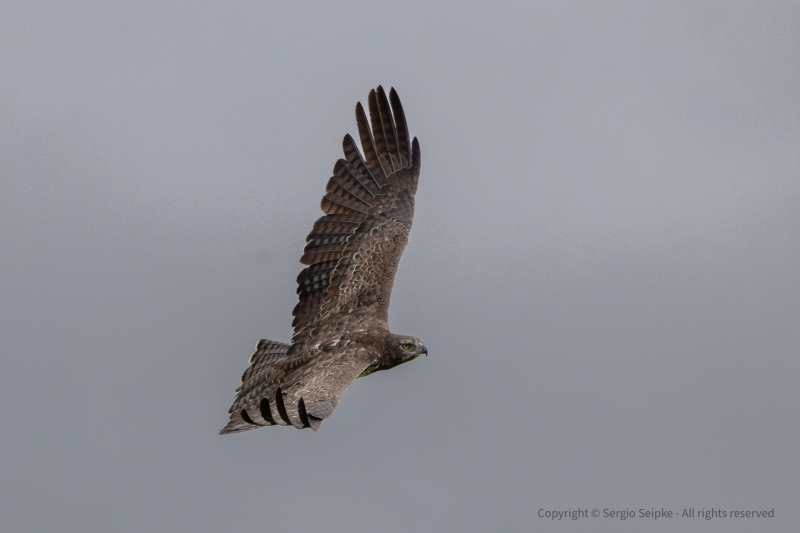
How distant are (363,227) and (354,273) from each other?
1.18 m

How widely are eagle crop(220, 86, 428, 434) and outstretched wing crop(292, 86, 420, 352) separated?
0.07 ft

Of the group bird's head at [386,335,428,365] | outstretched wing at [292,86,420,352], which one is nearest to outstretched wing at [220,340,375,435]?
bird's head at [386,335,428,365]

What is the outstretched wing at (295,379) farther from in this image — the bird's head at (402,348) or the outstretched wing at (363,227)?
the outstretched wing at (363,227)

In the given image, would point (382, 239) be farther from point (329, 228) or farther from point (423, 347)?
point (423, 347)

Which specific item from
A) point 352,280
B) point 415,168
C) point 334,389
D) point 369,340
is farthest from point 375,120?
point 334,389

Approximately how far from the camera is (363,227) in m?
24.6

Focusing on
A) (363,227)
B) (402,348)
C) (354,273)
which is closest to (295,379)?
(402,348)

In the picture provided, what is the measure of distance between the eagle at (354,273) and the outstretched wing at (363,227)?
2cm

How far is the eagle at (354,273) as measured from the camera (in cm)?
2194

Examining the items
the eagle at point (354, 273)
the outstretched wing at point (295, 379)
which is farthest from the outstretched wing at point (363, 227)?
the outstretched wing at point (295, 379)

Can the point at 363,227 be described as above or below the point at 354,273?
above

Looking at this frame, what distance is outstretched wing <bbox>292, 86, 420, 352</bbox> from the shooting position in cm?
2380

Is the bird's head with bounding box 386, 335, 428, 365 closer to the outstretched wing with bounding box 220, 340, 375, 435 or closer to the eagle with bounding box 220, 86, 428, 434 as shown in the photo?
the eagle with bounding box 220, 86, 428, 434

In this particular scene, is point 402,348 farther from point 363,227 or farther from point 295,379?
point 363,227
